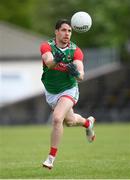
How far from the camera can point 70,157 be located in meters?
17.8

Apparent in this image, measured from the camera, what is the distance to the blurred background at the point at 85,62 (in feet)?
134

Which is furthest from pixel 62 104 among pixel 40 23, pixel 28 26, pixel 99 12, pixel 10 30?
pixel 28 26

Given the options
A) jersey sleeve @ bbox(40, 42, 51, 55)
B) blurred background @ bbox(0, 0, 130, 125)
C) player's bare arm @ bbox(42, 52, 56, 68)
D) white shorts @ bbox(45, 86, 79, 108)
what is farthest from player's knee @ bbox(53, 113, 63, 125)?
blurred background @ bbox(0, 0, 130, 125)

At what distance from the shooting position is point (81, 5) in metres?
Result: 53.8

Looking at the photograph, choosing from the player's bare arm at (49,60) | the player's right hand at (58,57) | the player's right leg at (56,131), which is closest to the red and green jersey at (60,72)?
the player's bare arm at (49,60)

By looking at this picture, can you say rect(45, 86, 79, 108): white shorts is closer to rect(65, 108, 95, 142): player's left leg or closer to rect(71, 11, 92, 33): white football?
rect(65, 108, 95, 142): player's left leg

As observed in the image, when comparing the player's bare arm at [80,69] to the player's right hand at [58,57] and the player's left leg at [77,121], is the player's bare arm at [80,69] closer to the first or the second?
the player's right hand at [58,57]

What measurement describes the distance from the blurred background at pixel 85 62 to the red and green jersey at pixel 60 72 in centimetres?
2458

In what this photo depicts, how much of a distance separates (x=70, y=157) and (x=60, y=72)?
2929 mm

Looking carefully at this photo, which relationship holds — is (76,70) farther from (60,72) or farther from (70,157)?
(70,157)

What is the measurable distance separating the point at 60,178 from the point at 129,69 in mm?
→ 27282

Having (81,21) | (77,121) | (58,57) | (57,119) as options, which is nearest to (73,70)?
(58,57)

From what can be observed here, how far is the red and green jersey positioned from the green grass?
1299 millimetres

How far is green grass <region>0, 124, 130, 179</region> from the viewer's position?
1436cm
